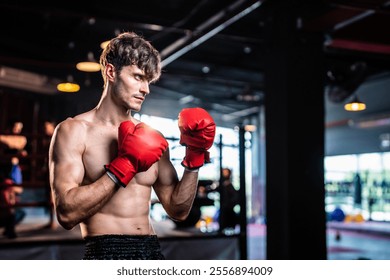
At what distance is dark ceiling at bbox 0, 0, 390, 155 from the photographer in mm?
5086

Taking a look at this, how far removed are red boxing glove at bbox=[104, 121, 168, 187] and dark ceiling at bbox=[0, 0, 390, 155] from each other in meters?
3.50

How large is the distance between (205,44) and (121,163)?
7229 mm

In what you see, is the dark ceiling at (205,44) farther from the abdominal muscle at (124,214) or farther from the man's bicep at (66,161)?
the man's bicep at (66,161)

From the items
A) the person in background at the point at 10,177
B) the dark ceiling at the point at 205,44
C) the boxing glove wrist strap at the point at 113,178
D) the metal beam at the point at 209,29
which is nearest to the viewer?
the boxing glove wrist strap at the point at 113,178

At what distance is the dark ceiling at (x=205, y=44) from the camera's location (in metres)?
5.09

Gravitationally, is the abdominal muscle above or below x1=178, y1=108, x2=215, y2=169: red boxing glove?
below

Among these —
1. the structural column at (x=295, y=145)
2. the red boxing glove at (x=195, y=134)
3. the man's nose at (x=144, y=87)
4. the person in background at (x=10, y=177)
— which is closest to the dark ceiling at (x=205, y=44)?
the structural column at (x=295, y=145)

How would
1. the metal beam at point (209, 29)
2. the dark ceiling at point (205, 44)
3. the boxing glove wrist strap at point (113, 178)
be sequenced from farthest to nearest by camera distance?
the dark ceiling at point (205, 44) → the metal beam at point (209, 29) → the boxing glove wrist strap at point (113, 178)

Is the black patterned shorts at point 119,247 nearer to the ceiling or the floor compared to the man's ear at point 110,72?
nearer to the floor

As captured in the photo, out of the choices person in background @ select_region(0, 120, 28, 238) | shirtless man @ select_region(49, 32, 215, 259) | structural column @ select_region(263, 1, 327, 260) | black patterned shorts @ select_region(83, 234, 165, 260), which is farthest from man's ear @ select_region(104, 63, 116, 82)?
structural column @ select_region(263, 1, 327, 260)

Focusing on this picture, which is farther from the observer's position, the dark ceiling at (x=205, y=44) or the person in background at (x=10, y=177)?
the dark ceiling at (x=205, y=44)

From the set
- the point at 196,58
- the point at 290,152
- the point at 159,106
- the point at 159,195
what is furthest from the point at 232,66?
the point at 159,195

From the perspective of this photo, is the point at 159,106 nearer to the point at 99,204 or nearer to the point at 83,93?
the point at 83,93

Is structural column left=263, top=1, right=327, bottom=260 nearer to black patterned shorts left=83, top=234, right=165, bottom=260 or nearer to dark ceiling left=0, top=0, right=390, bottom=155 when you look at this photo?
dark ceiling left=0, top=0, right=390, bottom=155
